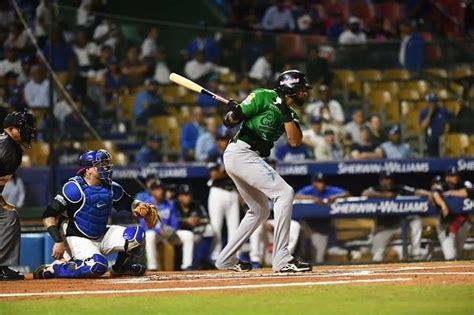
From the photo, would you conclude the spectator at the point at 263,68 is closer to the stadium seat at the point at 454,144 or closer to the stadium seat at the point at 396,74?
the stadium seat at the point at 396,74

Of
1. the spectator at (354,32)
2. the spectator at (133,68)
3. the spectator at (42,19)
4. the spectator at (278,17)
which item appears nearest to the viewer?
the spectator at (42,19)

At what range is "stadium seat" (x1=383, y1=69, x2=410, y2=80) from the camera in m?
16.0

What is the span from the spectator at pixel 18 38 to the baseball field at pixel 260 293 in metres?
5.29

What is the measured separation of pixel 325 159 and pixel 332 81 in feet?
3.28

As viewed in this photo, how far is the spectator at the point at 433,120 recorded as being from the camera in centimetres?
1582

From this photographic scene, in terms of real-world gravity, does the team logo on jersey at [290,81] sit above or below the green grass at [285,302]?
above

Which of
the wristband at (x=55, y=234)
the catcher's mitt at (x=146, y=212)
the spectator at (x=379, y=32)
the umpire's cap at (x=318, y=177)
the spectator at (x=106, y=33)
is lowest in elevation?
the wristband at (x=55, y=234)

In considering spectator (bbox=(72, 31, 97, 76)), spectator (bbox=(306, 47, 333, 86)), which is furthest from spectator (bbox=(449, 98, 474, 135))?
spectator (bbox=(72, 31, 97, 76))

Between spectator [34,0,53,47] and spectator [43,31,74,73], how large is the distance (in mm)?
108

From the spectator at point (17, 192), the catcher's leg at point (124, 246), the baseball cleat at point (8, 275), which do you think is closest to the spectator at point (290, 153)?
the spectator at point (17, 192)

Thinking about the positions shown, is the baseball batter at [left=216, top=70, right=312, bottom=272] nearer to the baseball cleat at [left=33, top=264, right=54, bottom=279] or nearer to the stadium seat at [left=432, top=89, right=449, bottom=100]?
the baseball cleat at [left=33, top=264, right=54, bottom=279]

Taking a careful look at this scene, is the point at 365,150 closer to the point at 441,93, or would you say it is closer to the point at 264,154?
the point at 441,93

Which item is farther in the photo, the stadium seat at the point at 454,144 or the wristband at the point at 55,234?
the stadium seat at the point at 454,144

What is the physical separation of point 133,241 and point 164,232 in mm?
4699
